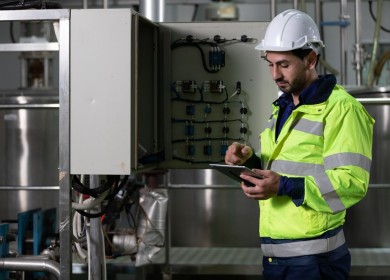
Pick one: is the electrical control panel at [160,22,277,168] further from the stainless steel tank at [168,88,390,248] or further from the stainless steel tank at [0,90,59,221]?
the stainless steel tank at [0,90,59,221]

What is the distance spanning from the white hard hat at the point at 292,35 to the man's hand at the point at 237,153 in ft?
1.16

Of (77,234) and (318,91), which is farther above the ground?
(318,91)

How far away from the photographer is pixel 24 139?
5523 millimetres

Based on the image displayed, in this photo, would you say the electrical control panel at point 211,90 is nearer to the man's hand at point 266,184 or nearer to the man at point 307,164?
the man at point 307,164

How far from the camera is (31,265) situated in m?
2.84

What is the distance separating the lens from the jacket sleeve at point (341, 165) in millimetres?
2246

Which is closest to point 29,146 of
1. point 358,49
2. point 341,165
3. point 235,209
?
point 235,209

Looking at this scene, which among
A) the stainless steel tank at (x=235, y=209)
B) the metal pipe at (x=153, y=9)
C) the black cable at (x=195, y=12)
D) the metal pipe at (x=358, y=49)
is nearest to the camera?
the metal pipe at (x=153, y=9)

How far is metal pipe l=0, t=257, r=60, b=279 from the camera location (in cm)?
275

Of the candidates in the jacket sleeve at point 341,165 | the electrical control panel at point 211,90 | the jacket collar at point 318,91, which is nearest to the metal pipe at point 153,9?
the electrical control panel at point 211,90

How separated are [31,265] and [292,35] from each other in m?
1.37

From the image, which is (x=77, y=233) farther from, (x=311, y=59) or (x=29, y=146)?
(x=29, y=146)

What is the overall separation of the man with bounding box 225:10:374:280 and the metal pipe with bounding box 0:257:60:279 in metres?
0.81

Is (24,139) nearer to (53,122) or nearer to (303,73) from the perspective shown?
(53,122)
